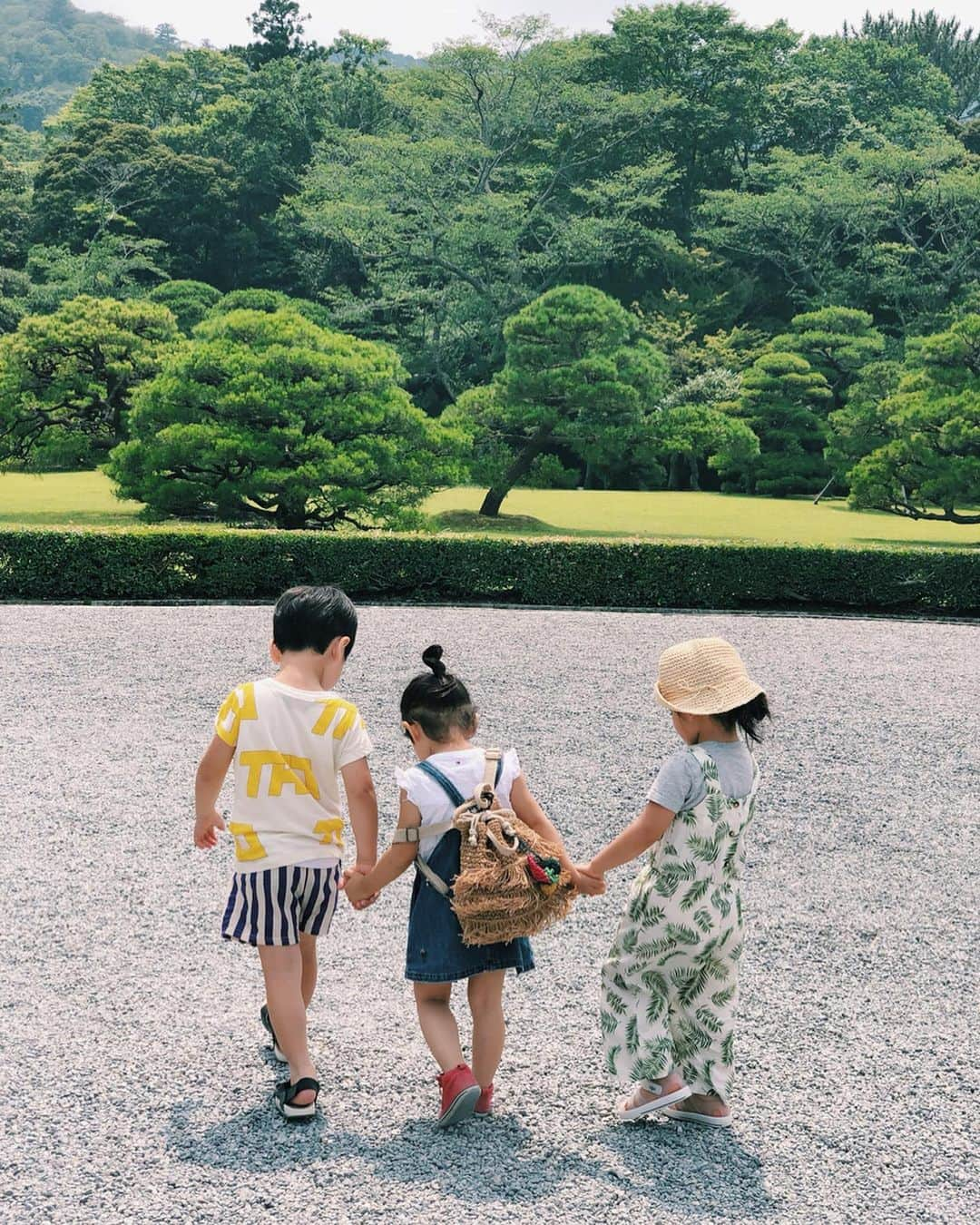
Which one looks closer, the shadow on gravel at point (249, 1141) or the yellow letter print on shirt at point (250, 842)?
the shadow on gravel at point (249, 1141)

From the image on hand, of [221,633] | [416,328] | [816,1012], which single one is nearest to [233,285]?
[416,328]

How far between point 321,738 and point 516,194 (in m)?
28.0

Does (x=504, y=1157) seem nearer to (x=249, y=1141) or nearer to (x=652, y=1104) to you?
(x=652, y=1104)

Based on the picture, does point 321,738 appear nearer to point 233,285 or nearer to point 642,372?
point 642,372

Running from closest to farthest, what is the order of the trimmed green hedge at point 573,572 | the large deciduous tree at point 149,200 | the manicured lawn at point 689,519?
1. the trimmed green hedge at point 573,572
2. the manicured lawn at point 689,519
3. the large deciduous tree at point 149,200

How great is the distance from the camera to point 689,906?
8.13 feet

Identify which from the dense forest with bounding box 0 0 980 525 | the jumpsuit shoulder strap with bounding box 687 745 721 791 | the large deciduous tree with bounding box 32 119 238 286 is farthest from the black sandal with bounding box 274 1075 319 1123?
the large deciduous tree with bounding box 32 119 238 286

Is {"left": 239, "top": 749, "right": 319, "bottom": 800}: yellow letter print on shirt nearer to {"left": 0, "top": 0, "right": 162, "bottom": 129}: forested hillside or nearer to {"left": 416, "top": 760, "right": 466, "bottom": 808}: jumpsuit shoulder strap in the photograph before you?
{"left": 416, "top": 760, "right": 466, "bottom": 808}: jumpsuit shoulder strap

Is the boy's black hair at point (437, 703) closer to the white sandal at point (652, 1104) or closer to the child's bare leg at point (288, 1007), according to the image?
the child's bare leg at point (288, 1007)

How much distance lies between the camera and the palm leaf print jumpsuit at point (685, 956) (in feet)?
8.09

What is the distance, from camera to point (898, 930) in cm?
385

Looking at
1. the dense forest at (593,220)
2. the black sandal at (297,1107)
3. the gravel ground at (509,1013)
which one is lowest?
the gravel ground at (509,1013)

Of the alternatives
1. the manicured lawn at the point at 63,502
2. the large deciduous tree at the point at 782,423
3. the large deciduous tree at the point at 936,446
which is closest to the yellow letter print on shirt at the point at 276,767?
the manicured lawn at the point at 63,502

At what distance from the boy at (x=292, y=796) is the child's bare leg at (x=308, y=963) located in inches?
4.4
